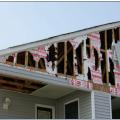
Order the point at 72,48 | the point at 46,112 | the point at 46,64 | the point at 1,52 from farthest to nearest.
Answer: the point at 46,112 < the point at 72,48 < the point at 46,64 < the point at 1,52

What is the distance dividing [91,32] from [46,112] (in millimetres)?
4190

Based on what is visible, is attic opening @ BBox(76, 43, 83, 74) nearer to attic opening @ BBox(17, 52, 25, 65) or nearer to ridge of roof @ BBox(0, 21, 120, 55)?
ridge of roof @ BBox(0, 21, 120, 55)

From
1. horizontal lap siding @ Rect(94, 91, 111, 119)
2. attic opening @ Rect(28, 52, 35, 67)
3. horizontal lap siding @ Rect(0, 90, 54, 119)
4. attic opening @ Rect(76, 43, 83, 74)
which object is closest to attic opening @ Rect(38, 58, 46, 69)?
attic opening @ Rect(28, 52, 35, 67)

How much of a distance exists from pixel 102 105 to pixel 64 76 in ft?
6.85

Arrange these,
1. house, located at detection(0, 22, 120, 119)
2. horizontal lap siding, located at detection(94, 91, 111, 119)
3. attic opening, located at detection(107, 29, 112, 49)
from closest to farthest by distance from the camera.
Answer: house, located at detection(0, 22, 120, 119) < horizontal lap siding, located at detection(94, 91, 111, 119) < attic opening, located at detection(107, 29, 112, 49)

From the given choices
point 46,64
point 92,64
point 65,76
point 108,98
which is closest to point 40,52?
point 46,64

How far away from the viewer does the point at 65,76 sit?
49.2 feet

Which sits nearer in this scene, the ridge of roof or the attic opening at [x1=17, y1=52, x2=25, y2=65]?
the ridge of roof

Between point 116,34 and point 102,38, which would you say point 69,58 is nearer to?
point 102,38

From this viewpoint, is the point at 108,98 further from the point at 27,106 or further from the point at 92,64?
the point at 27,106

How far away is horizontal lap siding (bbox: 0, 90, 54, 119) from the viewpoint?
50.9 ft

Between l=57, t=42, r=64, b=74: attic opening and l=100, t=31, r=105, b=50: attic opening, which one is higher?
l=100, t=31, r=105, b=50: attic opening

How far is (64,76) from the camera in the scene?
15.0 meters

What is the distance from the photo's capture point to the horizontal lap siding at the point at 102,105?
15188 mm
